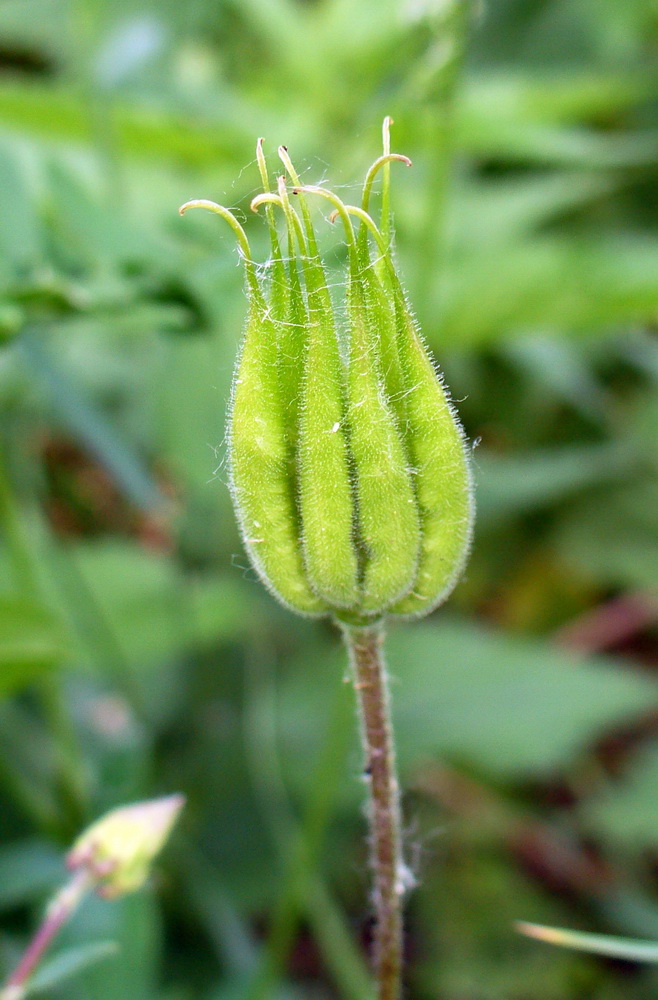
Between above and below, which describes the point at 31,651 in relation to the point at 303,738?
above

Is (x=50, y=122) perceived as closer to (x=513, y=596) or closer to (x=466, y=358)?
(x=466, y=358)

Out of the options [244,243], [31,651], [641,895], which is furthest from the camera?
[641,895]

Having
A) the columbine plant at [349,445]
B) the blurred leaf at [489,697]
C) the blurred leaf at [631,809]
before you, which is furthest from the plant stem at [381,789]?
the blurred leaf at [631,809]

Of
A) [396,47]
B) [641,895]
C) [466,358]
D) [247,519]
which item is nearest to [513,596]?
[466,358]

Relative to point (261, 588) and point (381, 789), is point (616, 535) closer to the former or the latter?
point (261, 588)

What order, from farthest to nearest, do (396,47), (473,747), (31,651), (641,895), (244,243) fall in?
(396,47), (641,895), (473,747), (31,651), (244,243)

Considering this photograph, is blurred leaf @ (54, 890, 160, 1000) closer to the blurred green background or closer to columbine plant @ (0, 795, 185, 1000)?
the blurred green background

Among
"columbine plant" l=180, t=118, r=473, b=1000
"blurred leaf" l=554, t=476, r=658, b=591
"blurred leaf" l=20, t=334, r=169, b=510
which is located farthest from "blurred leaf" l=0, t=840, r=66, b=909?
"blurred leaf" l=554, t=476, r=658, b=591
